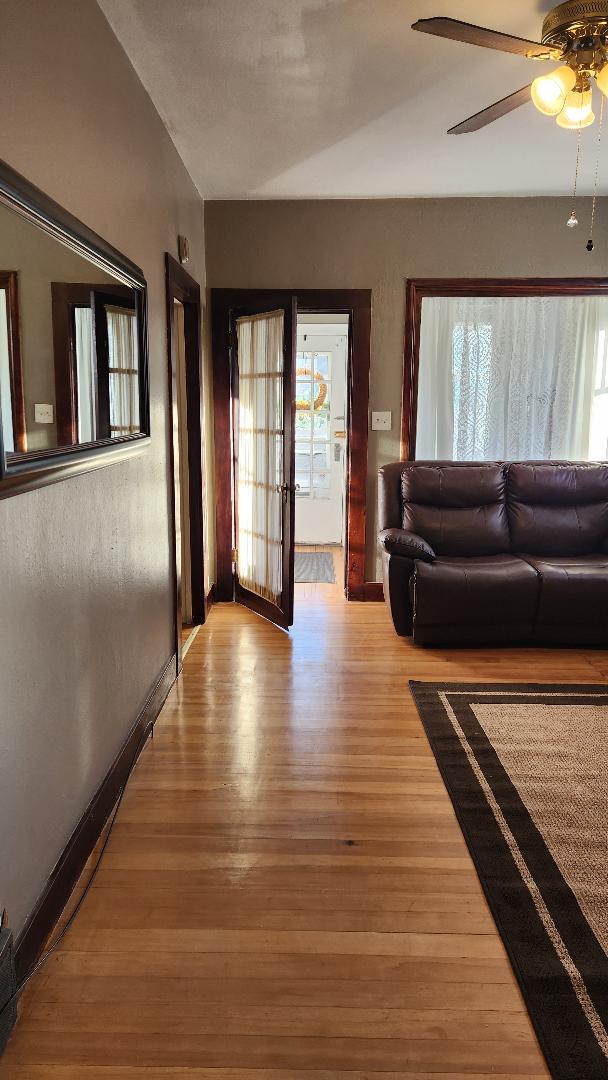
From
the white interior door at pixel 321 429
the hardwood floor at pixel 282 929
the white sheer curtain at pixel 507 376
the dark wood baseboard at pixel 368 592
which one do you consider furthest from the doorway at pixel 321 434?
the hardwood floor at pixel 282 929

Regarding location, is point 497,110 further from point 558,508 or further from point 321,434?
point 321,434

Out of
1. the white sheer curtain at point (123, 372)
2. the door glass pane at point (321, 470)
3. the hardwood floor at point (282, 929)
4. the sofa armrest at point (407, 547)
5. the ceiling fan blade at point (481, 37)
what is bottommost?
the hardwood floor at point (282, 929)

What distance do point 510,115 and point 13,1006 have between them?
12.1 ft

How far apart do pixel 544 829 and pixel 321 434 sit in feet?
16.3

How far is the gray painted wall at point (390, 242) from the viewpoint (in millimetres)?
4762

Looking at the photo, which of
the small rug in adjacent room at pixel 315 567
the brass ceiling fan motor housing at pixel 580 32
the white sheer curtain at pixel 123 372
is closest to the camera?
the brass ceiling fan motor housing at pixel 580 32

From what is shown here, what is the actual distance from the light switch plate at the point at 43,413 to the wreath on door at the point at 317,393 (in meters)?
5.10

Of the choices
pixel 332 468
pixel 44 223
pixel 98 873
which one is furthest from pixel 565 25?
pixel 332 468

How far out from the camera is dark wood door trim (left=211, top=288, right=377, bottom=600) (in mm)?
4848

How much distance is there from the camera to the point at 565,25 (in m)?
2.18

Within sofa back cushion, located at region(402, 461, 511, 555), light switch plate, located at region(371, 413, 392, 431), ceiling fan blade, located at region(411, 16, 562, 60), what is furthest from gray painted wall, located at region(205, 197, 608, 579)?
ceiling fan blade, located at region(411, 16, 562, 60)

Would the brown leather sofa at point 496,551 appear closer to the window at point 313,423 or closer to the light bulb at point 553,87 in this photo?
the window at point 313,423

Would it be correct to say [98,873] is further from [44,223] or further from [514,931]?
[44,223]

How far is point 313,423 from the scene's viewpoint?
22.7ft
